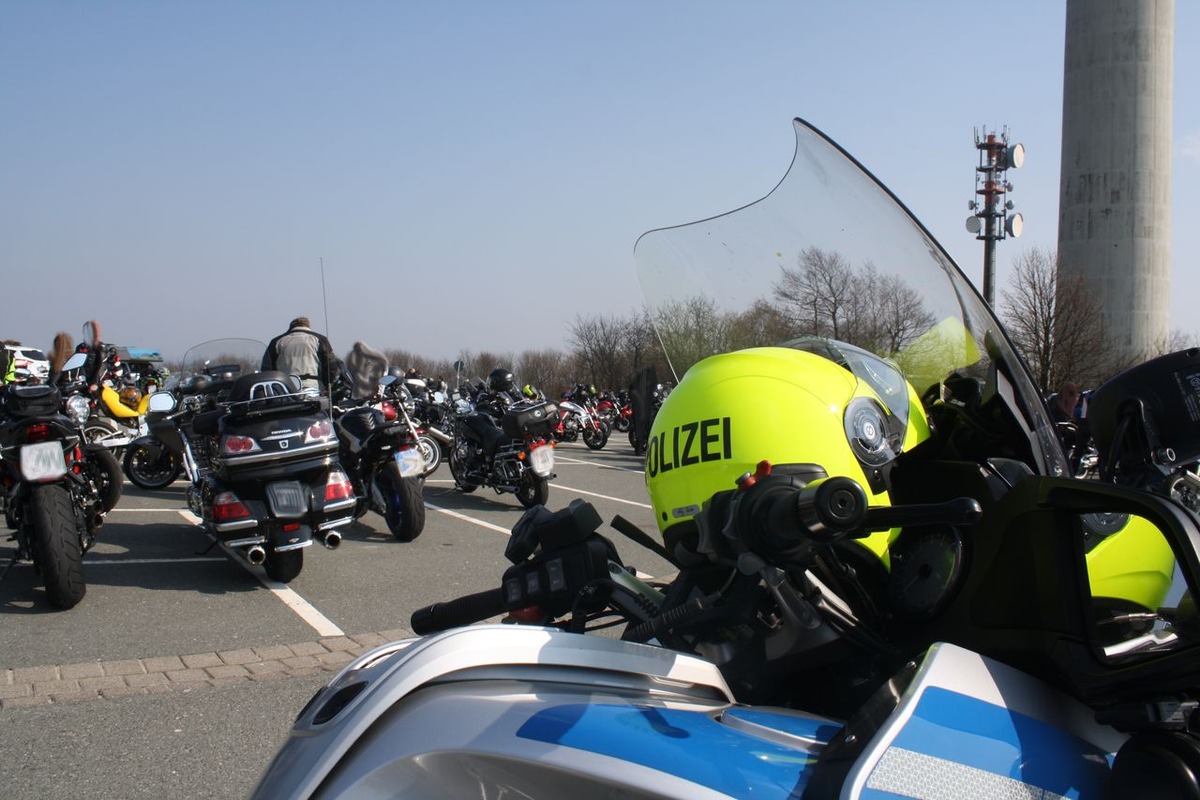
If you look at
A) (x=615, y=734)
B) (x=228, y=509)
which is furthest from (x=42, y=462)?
(x=615, y=734)

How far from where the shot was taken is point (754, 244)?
6.98 feet

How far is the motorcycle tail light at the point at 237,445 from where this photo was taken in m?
6.11

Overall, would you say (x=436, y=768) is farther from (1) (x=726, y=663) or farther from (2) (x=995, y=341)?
(2) (x=995, y=341)

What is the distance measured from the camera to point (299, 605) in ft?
19.1

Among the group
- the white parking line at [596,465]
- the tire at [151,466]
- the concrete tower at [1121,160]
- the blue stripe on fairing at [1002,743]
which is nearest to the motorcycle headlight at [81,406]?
the tire at [151,466]

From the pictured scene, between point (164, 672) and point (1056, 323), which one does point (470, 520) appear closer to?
point (164, 672)

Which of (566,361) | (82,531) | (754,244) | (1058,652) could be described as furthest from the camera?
(566,361)

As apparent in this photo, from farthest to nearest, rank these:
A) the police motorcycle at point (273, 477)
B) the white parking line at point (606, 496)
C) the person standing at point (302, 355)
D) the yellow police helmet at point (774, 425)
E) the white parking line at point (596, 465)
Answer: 1. the white parking line at point (596, 465)
2. the white parking line at point (606, 496)
3. the person standing at point (302, 355)
4. the police motorcycle at point (273, 477)
5. the yellow police helmet at point (774, 425)

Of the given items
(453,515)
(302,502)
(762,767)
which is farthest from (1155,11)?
(762,767)

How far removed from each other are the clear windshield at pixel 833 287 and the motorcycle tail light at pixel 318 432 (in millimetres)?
4501

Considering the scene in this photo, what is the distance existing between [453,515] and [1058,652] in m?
8.80

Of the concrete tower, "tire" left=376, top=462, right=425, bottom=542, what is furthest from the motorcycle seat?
the concrete tower

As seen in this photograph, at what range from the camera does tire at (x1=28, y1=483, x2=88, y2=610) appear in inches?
207

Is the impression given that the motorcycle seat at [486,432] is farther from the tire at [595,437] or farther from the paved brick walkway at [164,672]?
the tire at [595,437]
